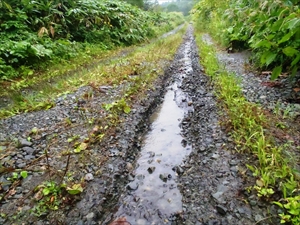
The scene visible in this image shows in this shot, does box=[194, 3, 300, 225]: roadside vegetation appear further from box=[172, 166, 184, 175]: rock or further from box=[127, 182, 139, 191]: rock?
box=[127, 182, 139, 191]: rock

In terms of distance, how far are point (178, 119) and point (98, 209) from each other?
2.21 meters

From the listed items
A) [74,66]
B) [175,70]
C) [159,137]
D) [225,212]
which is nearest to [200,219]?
[225,212]

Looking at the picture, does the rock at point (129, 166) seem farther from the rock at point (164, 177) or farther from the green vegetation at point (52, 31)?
the green vegetation at point (52, 31)

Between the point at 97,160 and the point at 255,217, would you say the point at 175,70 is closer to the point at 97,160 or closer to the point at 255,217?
the point at 97,160

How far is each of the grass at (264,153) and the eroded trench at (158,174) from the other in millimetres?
746

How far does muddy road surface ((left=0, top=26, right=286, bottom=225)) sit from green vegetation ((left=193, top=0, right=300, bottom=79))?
1.19 metres

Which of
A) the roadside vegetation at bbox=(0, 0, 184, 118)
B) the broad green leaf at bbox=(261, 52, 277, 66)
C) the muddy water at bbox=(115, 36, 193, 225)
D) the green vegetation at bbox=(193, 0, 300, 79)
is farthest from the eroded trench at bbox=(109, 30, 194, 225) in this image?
the roadside vegetation at bbox=(0, 0, 184, 118)

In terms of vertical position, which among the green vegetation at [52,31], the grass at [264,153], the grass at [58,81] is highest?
the green vegetation at [52,31]

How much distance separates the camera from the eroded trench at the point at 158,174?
194 centimetres

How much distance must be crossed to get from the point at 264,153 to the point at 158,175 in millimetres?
1164

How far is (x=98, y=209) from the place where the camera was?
6.26 feet

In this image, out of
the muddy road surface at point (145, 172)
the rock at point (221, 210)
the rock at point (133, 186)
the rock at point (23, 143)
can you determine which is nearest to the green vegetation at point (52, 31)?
the muddy road surface at point (145, 172)

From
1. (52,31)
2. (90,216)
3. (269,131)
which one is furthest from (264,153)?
(52,31)

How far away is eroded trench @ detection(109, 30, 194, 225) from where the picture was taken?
194cm
